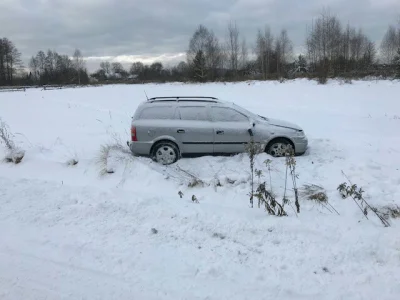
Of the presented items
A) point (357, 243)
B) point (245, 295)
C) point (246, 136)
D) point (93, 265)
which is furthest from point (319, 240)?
point (246, 136)

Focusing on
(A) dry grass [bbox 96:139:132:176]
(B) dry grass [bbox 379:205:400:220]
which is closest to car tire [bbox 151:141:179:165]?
(A) dry grass [bbox 96:139:132:176]

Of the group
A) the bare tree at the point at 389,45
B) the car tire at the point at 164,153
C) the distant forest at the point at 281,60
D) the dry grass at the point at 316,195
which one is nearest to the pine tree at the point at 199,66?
the distant forest at the point at 281,60

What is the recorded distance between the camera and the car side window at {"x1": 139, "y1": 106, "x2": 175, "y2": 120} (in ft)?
30.2

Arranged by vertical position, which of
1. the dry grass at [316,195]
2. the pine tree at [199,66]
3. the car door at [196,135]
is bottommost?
the dry grass at [316,195]

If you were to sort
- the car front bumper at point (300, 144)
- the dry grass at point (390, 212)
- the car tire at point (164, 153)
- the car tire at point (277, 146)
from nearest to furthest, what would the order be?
the dry grass at point (390, 212) < the car tire at point (164, 153) < the car tire at point (277, 146) < the car front bumper at point (300, 144)

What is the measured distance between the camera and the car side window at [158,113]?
9.20m

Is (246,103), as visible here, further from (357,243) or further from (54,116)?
(357,243)

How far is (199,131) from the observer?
29.8 ft

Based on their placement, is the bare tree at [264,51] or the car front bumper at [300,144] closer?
the car front bumper at [300,144]

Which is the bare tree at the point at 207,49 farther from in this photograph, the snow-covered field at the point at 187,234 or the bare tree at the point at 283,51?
the snow-covered field at the point at 187,234

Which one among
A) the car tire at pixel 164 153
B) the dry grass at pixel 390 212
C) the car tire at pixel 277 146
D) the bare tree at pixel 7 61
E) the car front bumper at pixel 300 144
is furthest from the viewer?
the bare tree at pixel 7 61

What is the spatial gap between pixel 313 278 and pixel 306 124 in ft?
36.6

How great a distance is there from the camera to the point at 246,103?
22.2 m

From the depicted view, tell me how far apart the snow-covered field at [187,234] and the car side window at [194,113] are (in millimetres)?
1122
